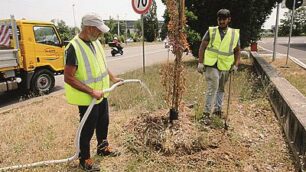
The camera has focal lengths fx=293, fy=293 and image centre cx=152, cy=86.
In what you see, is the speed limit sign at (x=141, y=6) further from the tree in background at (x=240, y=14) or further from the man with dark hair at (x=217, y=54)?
the man with dark hair at (x=217, y=54)

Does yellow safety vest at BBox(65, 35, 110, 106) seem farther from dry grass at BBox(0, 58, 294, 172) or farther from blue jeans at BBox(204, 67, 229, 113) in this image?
blue jeans at BBox(204, 67, 229, 113)

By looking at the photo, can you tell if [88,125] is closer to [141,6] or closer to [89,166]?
[89,166]

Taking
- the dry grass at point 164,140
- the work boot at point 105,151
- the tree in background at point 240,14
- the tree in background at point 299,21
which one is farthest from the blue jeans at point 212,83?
the tree in background at point 299,21

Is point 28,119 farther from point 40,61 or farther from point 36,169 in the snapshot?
point 40,61

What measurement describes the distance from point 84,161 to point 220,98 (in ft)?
8.54

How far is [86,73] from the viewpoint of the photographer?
10.5ft

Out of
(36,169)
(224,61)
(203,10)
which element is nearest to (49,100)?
(36,169)

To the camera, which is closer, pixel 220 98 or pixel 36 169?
pixel 36 169

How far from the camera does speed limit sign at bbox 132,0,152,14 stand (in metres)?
7.81

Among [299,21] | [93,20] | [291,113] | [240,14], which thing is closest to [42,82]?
[93,20]

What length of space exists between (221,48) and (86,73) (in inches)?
93.9

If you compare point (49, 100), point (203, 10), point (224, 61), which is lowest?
point (49, 100)

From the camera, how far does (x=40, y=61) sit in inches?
324

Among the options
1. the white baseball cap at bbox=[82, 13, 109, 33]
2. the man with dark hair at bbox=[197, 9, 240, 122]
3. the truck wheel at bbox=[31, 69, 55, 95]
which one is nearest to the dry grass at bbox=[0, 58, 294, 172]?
the man with dark hair at bbox=[197, 9, 240, 122]
